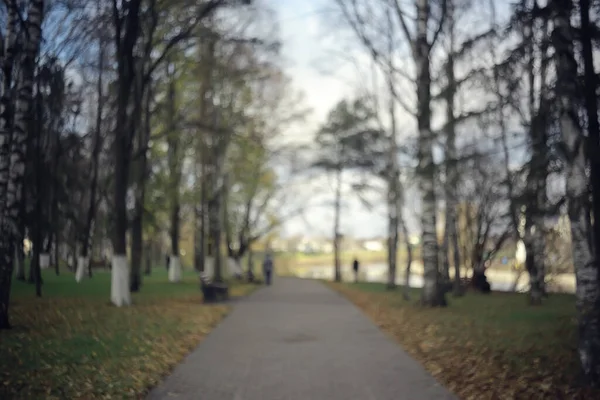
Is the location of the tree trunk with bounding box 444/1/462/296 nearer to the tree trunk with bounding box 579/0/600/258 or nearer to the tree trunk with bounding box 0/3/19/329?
the tree trunk with bounding box 579/0/600/258

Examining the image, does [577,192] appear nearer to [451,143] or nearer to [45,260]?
[451,143]

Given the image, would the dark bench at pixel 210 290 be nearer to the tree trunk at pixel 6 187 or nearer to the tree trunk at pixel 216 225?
the tree trunk at pixel 216 225

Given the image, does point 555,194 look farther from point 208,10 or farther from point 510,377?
point 208,10

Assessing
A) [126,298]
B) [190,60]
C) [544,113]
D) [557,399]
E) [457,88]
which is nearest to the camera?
[557,399]

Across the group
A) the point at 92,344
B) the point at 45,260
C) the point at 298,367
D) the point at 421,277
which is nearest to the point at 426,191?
the point at 298,367

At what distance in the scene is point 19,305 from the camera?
15.4 metres

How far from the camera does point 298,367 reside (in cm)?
844

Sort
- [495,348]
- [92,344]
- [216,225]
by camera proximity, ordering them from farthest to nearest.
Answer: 1. [216,225]
2. [92,344]
3. [495,348]

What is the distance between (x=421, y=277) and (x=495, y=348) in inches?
1866

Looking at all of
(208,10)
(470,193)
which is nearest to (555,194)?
(208,10)

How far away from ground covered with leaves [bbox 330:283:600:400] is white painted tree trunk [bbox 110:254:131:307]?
6808mm

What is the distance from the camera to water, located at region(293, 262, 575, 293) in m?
25.9

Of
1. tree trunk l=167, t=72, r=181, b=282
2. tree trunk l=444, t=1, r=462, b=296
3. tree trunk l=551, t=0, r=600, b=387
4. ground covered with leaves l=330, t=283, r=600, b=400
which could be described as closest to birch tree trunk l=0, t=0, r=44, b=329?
ground covered with leaves l=330, t=283, r=600, b=400

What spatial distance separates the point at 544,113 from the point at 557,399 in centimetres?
361
